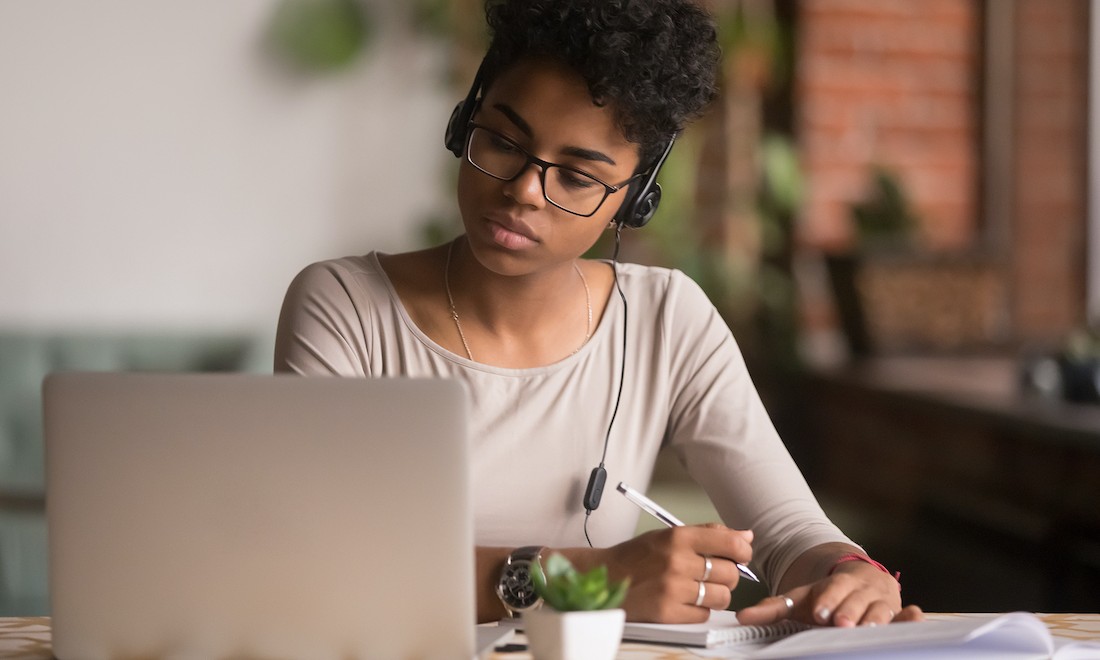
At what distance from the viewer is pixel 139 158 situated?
3.32m

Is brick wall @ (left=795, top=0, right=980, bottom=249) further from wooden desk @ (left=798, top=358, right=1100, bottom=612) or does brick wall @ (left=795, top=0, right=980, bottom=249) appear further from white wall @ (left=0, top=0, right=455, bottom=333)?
white wall @ (left=0, top=0, right=455, bottom=333)

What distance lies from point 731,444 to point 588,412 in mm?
197

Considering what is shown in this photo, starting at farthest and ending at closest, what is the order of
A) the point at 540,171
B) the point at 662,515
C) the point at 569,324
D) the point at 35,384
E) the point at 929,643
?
the point at 35,384 < the point at 569,324 < the point at 540,171 < the point at 662,515 < the point at 929,643

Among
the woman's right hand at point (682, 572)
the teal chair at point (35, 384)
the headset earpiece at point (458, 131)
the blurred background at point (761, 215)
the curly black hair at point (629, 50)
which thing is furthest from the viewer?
the blurred background at point (761, 215)

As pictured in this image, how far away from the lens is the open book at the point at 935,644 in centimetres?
108

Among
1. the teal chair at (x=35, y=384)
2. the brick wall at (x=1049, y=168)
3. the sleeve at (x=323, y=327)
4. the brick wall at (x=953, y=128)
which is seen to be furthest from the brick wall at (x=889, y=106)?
the sleeve at (x=323, y=327)

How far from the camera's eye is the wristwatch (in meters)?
1.26

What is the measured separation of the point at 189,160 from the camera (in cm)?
338

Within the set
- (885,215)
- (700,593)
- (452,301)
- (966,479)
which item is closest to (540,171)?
(452,301)

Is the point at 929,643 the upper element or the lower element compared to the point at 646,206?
lower

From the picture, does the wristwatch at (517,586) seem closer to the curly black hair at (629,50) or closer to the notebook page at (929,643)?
the notebook page at (929,643)

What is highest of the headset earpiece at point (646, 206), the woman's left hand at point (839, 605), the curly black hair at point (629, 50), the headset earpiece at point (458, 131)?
the curly black hair at point (629, 50)

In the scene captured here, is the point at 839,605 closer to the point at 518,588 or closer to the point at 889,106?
the point at 518,588

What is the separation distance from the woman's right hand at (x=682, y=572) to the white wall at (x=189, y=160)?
7.47ft
